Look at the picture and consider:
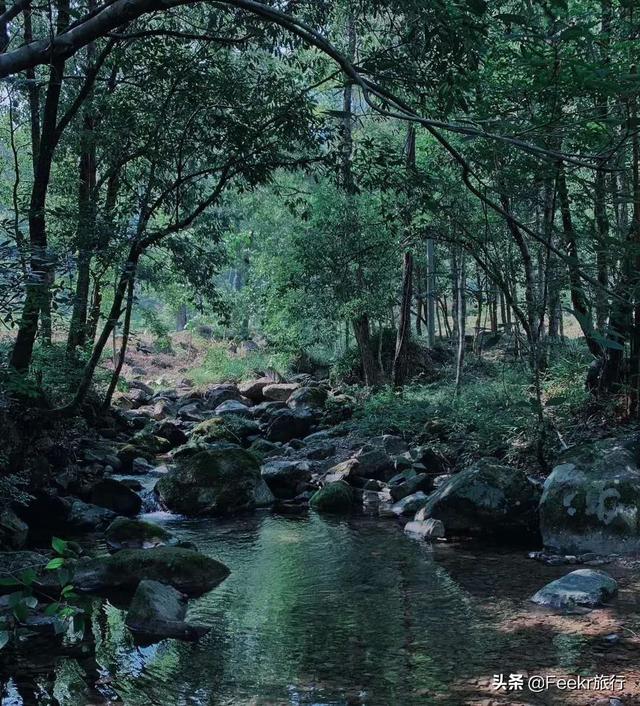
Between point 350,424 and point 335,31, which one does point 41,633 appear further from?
point 350,424

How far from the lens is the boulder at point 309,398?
1745 centimetres

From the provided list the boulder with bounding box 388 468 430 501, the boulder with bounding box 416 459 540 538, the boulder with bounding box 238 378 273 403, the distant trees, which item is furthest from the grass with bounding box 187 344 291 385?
the boulder with bounding box 416 459 540 538

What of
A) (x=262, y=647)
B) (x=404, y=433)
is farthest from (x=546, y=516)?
(x=404, y=433)

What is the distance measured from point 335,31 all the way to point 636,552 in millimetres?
8160

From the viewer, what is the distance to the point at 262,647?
197 inches

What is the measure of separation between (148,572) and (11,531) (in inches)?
82.1

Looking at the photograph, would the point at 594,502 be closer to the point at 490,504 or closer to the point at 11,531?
the point at 490,504

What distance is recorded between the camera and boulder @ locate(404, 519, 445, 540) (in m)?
7.91

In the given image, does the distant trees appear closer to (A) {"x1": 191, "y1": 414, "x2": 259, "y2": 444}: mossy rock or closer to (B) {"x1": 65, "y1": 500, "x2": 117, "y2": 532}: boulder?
(B) {"x1": 65, "y1": 500, "x2": 117, "y2": 532}: boulder

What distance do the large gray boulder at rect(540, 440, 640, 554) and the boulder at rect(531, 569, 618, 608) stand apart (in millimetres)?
1140

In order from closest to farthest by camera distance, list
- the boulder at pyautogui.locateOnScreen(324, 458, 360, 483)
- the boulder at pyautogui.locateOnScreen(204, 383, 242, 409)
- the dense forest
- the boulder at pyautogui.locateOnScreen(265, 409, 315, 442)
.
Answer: the dense forest
the boulder at pyautogui.locateOnScreen(324, 458, 360, 483)
the boulder at pyautogui.locateOnScreen(265, 409, 315, 442)
the boulder at pyautogui.locateOnScreen(204, 383, 242, 409)

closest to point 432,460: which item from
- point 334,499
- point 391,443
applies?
point 391,443

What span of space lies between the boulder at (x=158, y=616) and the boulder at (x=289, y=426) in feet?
30.5

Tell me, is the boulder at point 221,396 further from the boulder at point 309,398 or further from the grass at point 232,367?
the boulder at point 309,398
